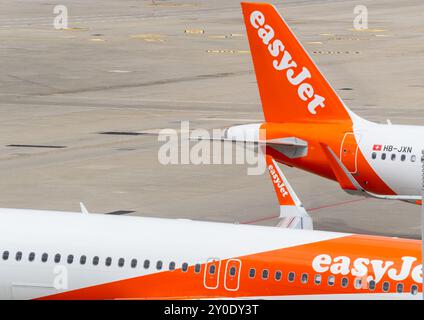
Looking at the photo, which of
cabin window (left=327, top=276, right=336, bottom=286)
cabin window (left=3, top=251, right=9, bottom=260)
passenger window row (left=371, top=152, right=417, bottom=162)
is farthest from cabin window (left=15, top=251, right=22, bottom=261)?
passenger window row (left=371, top=152, right=417, bottom=162)

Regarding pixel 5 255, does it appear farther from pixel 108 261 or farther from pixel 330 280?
pixel 330 280

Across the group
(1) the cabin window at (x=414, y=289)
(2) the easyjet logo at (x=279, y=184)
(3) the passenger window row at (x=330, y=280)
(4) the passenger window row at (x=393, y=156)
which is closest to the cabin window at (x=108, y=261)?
(3) the passenger window row at (x=330, y=280)

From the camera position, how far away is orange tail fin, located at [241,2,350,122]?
4259cm

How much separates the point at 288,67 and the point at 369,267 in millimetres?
19463

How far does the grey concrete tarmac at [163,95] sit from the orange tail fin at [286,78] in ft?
13.0

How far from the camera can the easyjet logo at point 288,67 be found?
4269 cm

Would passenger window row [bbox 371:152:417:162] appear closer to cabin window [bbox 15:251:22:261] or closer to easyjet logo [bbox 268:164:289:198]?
easyjet logo [bbox 268:164:289:198]

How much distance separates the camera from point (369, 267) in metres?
24.4

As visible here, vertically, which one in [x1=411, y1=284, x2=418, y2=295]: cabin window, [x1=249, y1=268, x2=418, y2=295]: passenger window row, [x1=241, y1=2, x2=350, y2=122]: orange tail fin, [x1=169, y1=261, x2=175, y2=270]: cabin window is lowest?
[x1=411, y1=284, x2=418, y2=295]: cabin window

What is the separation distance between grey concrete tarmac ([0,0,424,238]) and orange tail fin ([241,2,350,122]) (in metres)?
3.95

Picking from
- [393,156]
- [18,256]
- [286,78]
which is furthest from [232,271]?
[286,78]

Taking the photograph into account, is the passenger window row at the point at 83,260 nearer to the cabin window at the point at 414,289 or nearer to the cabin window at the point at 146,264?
the cabin window at the point at 146,264

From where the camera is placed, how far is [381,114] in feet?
242
